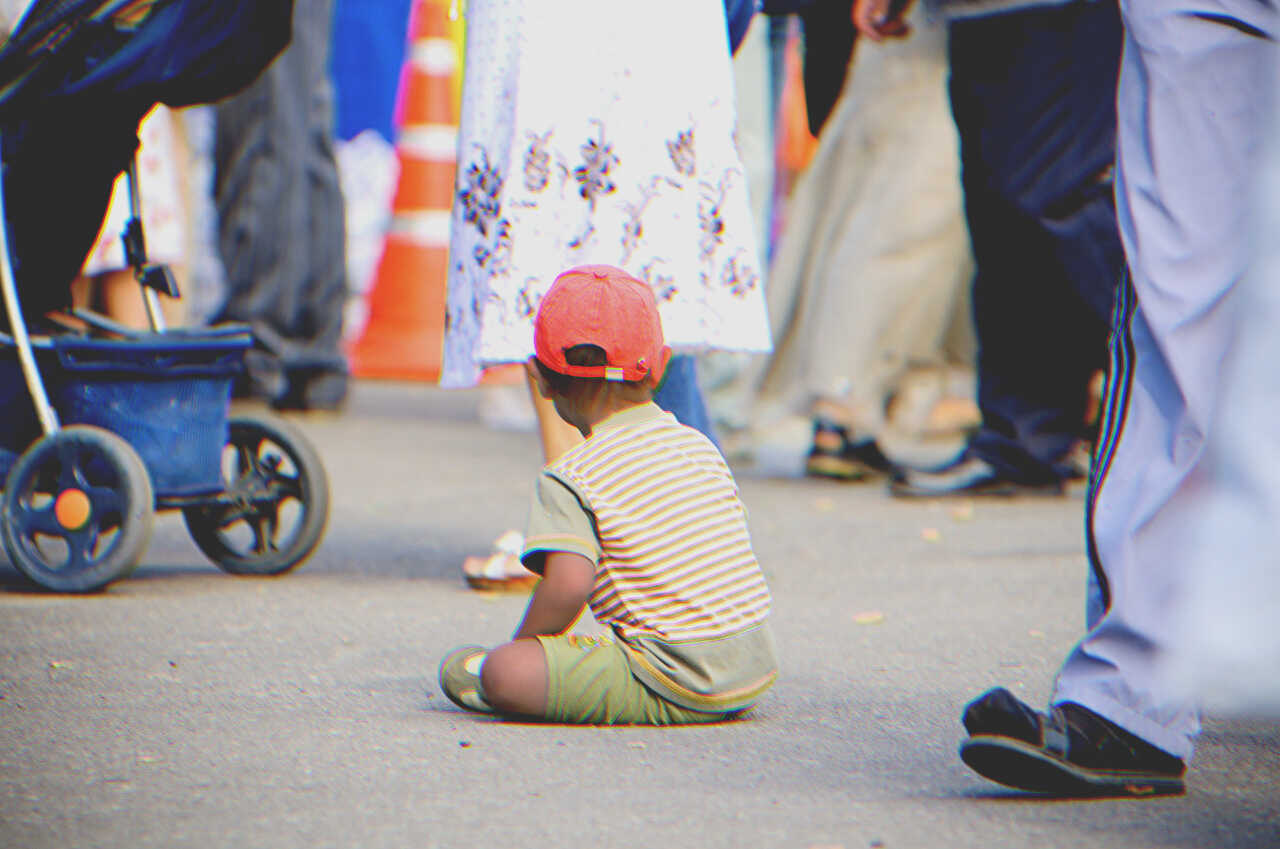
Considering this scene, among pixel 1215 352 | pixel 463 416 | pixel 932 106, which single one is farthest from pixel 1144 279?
pixel 463 416

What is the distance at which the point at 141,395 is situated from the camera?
3664 mm

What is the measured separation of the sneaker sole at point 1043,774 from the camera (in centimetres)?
214

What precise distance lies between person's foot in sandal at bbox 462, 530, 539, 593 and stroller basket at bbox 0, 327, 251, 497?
1.99 ft

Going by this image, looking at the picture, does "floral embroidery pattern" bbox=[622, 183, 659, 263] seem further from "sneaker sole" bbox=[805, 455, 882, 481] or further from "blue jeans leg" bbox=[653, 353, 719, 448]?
"sneaker sole" bbox=[805, 455, 882, 481]

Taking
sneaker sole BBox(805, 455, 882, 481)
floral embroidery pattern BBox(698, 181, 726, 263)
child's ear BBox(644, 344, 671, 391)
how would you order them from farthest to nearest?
sneaker sole BBox(805, 455, 882, 481)
floral embroidery pattern BBox(698, 181, 726, 263)
child's ear BBox(644, 344, 671, 391)

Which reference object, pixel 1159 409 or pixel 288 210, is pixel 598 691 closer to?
pixel 1159 409

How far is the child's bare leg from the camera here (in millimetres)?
2559

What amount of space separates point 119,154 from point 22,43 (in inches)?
12.2

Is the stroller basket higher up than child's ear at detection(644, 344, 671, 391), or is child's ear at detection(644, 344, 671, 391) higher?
child's ear at detection(644, 344, 671, 391)

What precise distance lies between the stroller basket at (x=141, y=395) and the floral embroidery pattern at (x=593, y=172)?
87 cm

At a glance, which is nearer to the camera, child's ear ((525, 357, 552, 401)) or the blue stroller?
child's ear ((525, 357, 552, 401))

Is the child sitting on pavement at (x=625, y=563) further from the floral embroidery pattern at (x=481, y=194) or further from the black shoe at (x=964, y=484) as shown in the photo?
the black shoe at (x=964, y=484)

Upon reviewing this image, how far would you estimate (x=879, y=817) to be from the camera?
Answer: 6.97 ft

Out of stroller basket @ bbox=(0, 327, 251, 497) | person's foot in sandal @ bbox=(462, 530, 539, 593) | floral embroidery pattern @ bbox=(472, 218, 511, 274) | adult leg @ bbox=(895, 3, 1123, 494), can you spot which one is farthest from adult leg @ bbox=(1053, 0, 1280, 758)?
adult leg @ bbox=(895, 3, 1123, 494)
